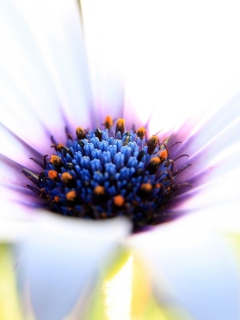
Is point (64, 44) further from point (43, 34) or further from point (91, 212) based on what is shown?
point (91, 212)

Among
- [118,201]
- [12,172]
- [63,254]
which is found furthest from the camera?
[12,172]

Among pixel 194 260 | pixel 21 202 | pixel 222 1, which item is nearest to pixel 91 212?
pixel 21 202

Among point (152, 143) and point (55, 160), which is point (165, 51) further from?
point (55, 160)

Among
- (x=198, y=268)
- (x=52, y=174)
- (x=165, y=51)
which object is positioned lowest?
(x=198, y=268)

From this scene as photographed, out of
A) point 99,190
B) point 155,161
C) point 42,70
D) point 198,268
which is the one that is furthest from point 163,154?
point 198,268

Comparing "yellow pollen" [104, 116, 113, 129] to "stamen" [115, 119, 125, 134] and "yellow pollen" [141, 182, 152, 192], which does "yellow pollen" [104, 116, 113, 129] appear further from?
"yellow pollen" [141, 182, 152, 192]

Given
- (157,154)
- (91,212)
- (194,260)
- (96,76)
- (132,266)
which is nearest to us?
(194,260)

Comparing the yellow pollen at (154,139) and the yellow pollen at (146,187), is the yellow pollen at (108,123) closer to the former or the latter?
the yellow pollen at (154,139)
